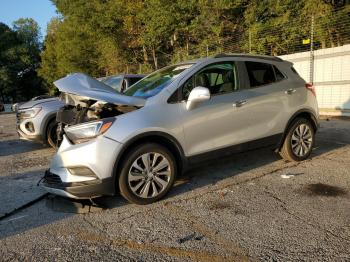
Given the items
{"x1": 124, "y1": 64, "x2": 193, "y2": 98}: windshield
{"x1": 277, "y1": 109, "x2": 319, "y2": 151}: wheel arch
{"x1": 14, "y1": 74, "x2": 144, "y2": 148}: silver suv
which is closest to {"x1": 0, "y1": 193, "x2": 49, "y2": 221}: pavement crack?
{"x1": 124, "y1": 64, "x2": 193, "y2": 98}: windshield

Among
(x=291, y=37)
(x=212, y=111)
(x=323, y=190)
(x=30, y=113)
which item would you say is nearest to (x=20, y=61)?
(x=291, y=37)

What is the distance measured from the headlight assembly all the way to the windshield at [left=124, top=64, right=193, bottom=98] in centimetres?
82

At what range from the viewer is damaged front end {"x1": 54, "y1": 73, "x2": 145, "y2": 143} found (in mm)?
4199

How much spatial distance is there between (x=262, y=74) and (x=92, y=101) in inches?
104

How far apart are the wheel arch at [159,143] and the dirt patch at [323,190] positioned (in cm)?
165

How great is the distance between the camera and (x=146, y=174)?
4289 mm

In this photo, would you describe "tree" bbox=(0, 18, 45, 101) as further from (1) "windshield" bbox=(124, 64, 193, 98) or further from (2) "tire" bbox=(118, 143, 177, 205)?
(2) "tire" bbox=(118, 143, 177, 205)

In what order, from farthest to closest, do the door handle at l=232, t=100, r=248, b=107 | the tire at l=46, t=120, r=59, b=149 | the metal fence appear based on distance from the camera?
the metal fence, the tire at l=46, t=120, r=59, b=149, the door handle at l=232, t=100, r=248, b=107

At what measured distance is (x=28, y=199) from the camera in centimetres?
473

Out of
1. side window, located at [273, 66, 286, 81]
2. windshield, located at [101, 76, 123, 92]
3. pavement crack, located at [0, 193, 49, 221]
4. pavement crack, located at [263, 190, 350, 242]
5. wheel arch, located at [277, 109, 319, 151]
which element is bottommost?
pavement crack, located at [263, 190, 350, 242]

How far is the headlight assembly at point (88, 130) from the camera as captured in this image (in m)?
4.02

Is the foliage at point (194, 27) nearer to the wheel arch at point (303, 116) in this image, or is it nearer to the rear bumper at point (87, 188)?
the wheel arch at point (303, 116)

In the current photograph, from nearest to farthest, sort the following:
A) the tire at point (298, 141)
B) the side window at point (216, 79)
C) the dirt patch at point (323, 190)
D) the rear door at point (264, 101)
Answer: the dirt patch at point (323, 190) → the side window at point (216, 79) → the rear door at point (264, 101) → the tire at point (298, 141)

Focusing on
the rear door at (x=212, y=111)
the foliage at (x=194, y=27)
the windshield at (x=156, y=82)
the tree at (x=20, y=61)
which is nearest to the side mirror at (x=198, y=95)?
the rear door at (x=212, y=111)
